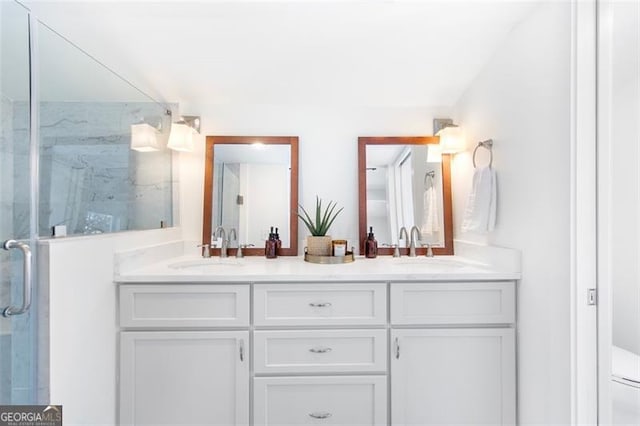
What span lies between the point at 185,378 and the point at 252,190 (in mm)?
1140

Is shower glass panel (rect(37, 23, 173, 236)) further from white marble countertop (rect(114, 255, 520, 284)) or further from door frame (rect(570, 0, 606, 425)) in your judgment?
door frame (rect(570, 0, 606, 425))

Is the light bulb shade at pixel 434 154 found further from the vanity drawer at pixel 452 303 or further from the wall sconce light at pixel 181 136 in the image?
the wall sconce light at pixel 181 136

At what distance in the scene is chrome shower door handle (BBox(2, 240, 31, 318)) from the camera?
111cm

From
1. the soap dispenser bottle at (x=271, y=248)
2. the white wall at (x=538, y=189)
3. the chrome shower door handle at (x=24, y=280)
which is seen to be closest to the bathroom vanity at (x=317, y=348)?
the white wall at (x=538, y=189)

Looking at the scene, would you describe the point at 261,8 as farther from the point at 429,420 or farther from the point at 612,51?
the point at 429,420

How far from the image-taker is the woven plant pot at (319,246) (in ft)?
6.66

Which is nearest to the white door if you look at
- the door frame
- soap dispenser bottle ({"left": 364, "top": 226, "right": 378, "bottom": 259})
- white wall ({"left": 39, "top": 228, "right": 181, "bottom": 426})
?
the door frame

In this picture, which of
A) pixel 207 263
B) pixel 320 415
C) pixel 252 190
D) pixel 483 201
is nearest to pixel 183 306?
pixel 207 263

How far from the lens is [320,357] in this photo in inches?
60.7

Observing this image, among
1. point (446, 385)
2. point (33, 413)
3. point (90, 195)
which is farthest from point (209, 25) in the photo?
point (446, 385)

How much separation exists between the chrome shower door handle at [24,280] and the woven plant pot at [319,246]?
1289 millimetres

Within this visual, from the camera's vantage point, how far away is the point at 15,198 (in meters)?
1.16

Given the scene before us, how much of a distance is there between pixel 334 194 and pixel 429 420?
136 centimetres

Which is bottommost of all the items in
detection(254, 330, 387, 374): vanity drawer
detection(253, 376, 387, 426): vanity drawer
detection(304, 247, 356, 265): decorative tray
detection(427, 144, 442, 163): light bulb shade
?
detection(253, 376, 387, 426): vanity drawer
